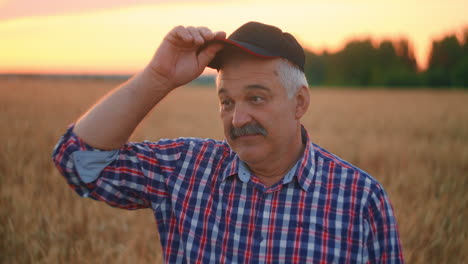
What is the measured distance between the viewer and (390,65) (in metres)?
62.8

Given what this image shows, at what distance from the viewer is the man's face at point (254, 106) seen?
1.68 meters

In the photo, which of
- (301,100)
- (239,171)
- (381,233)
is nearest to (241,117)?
(239,171)

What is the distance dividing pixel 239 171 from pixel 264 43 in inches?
22.4

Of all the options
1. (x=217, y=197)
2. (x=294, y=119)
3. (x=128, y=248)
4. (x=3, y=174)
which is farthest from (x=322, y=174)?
(x=3, y=174)

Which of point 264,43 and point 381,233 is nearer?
point 381,233

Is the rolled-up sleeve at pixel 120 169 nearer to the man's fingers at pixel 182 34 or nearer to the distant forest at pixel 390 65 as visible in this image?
the man's fingers at pixel 182 34

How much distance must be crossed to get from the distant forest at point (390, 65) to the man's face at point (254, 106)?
54.1 meters

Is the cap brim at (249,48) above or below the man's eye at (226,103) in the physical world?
above

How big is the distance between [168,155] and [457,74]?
5508cm

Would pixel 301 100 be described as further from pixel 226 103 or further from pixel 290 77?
pixel 226 103

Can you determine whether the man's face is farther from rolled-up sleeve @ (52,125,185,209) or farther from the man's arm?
rolled-up sleeve @ (52,125,185,209)

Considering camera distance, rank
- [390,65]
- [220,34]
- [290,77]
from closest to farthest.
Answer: [220,34] < [290,77] < [390,65]

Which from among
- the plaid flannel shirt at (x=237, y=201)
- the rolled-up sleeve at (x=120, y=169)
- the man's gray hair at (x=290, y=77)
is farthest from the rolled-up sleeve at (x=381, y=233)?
the rolled-up sleeve at (x=120, y=169)

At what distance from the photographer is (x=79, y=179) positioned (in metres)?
1.62
